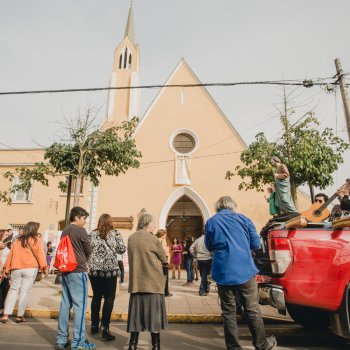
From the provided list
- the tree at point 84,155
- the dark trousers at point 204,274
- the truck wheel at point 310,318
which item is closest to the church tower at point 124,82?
the tree at point 84,155

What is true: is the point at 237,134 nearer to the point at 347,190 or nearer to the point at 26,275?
the point at 347,190

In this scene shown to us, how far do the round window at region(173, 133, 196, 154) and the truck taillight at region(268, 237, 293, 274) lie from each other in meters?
14.5

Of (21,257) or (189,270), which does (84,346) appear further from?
(189,270)

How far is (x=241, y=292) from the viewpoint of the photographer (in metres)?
3.61

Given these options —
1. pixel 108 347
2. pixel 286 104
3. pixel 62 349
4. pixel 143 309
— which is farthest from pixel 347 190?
pixel 286 104

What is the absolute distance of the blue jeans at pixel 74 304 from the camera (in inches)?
159

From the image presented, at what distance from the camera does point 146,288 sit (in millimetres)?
3939

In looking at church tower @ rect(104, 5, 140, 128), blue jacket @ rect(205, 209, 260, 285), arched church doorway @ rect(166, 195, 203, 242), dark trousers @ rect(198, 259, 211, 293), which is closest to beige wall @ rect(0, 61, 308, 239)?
arched church doorway @ rect(166, 195, 203, 242)

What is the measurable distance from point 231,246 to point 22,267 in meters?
3.98

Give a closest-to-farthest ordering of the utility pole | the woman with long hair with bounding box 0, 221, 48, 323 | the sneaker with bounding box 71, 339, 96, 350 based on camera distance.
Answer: the sneaker with bounding box 71, 339, 96, 350 < the woman with long hair with bounding box 0, 221, 48, 323 < the utility pole

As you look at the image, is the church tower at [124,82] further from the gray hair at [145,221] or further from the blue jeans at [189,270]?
the gray hair at [145,221]

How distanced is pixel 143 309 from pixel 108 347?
2.72 ft

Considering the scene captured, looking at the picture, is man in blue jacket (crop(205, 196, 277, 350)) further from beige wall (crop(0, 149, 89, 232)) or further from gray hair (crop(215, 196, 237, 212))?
beige wall (crop(0, 149, 89, 232))

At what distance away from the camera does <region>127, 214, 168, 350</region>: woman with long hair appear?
3.88 m
